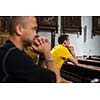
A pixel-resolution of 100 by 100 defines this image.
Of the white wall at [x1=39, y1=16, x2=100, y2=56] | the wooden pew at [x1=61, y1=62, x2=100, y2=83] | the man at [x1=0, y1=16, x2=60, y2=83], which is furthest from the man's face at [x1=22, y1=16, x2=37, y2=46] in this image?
the wooden pew at [x1=61, y1=62, x2=100, y2=83]

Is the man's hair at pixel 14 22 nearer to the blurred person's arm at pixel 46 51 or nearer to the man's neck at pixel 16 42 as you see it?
the man's neck at pixel 16 42

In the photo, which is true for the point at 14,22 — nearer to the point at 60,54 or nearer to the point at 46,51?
→ the point at 46,51

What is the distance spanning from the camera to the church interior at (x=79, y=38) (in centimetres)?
228

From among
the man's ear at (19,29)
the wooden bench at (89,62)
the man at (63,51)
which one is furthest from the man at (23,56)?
the wooden bench at (89,62)

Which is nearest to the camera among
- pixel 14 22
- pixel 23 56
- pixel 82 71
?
pixel 23 56

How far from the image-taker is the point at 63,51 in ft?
7.80

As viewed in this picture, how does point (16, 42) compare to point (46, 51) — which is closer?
point (16, 42)

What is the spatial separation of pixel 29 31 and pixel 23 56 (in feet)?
0.95

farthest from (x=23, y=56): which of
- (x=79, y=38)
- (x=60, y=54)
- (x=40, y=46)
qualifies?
(x=79, y=38)

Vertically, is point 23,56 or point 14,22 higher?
point 14,22

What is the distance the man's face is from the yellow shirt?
25 centimetres
